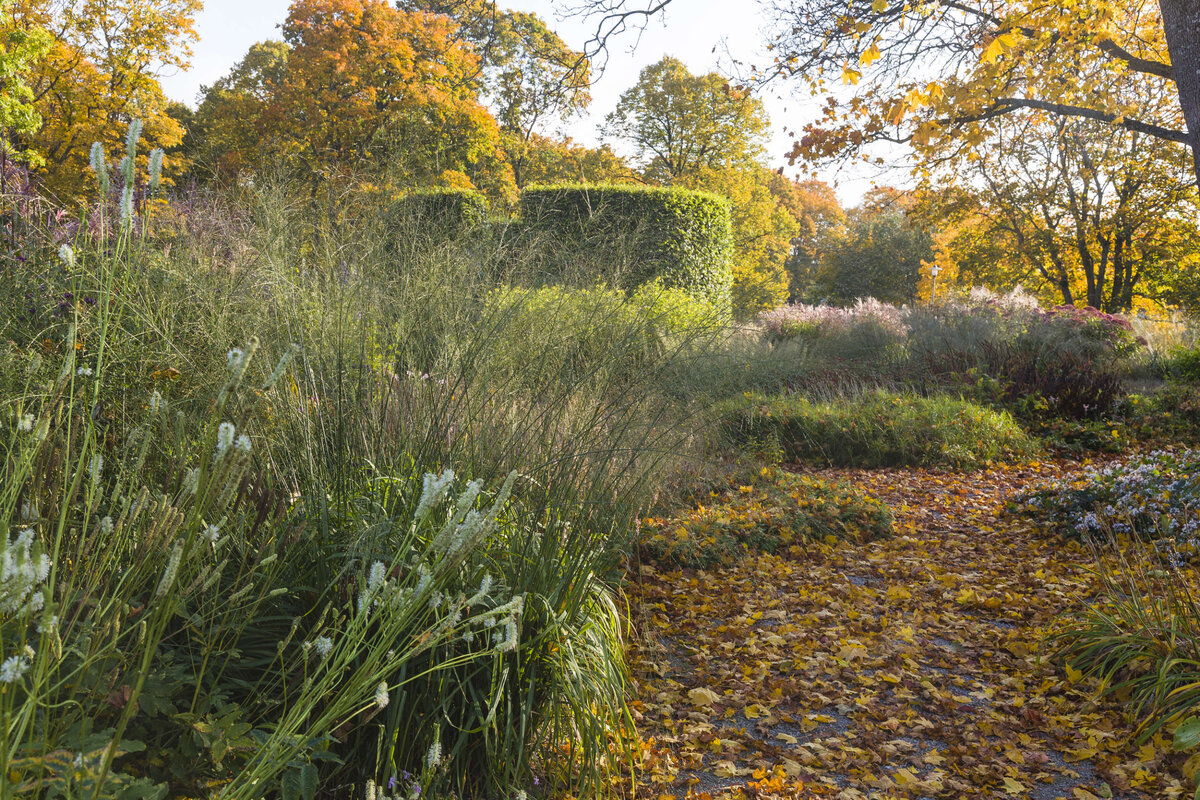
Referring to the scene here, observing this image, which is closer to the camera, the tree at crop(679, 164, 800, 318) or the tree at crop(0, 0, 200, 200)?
the tree at crop(0, 0, 200, 200)

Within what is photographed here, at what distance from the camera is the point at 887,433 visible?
790 centimetres

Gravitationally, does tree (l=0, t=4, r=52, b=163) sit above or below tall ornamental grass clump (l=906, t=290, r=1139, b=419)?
above

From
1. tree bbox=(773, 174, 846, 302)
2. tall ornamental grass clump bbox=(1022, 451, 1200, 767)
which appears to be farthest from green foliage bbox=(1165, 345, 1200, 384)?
tree bbox=(773, 174, 846, 302)

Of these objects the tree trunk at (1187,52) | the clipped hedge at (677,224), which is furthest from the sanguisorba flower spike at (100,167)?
the clipped hedge at (677,224)

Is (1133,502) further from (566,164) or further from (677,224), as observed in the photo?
(566,164)

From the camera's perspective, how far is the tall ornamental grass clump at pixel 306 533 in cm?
127

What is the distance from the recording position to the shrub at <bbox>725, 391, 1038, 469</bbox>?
7.74 metres

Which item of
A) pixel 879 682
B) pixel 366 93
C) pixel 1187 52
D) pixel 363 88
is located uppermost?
pixel 363 88

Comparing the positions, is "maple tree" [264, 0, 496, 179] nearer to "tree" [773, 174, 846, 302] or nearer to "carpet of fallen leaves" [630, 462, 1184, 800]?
"carpet of fallen leaves" [630, 462, 1184, 800]

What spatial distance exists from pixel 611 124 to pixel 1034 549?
24.5 m

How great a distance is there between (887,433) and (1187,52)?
3998mm

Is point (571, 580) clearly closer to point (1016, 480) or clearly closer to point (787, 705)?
point (787, 705)

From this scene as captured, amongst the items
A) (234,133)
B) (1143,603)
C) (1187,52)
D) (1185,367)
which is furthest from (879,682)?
(234,133)

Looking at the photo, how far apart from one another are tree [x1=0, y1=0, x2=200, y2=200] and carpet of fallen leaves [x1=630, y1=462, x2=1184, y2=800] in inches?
669
